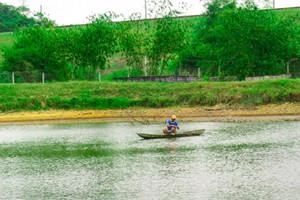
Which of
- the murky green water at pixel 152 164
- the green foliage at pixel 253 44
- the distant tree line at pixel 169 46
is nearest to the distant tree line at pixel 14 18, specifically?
the distant tree line at pixel 169 46

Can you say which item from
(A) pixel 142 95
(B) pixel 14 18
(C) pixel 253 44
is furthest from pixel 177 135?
(B) pixel 14 18

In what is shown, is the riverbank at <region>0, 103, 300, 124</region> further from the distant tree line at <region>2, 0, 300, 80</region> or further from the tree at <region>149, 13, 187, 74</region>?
the tree at <region>149, 13, 187, 74</region>

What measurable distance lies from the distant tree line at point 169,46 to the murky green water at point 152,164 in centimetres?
1673

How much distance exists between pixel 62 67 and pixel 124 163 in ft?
110

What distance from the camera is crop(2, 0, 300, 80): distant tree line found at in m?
55.1

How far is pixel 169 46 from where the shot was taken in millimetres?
A: 59969

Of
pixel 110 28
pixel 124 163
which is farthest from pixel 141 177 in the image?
pixel 110 28

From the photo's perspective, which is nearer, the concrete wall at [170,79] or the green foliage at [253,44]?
the concrete wall at [170,79]

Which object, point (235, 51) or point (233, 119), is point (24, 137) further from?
point (235, 51)

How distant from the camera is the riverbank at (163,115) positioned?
4362 cm

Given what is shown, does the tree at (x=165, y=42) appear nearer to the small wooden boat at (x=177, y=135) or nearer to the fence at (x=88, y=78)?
the fence at (x=88, y=78)

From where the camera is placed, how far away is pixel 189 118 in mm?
44562

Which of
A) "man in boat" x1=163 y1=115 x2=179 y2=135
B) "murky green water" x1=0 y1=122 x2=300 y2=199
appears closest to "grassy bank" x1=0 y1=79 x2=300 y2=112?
"murky green water" x1=0 y1=122 x2=300 y2=199

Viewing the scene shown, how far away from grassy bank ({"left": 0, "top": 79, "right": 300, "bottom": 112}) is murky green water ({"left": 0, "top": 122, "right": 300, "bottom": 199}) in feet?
24.7
